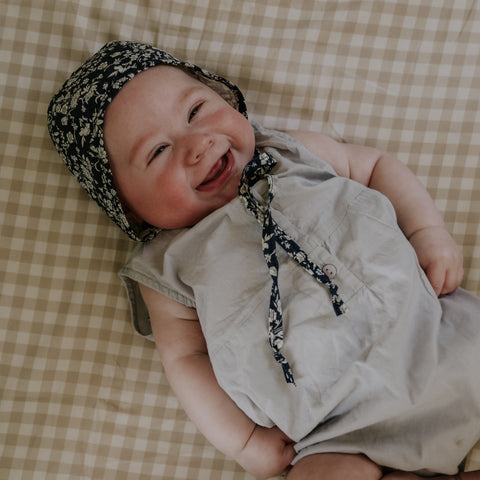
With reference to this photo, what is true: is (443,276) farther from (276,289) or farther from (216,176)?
(216,176)

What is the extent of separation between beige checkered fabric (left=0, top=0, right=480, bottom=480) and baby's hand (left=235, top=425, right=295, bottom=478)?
13cm

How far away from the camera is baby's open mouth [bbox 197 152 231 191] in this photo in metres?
1.18

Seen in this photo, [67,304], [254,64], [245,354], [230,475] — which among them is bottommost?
[230,475]

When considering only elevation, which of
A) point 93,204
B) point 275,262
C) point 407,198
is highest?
point 407,198

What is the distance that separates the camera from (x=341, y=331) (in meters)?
1.13

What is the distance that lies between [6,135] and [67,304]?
41 centimetres

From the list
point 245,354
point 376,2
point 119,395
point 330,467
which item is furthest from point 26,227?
point 376,2

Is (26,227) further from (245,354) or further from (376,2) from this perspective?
(376,2)

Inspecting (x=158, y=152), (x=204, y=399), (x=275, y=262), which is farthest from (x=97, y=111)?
(x=204, y=399)

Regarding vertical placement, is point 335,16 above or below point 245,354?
above

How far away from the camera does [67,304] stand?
4.45 feet

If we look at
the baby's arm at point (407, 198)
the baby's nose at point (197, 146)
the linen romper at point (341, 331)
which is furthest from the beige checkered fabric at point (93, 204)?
the baby's nose at point (197, 146)

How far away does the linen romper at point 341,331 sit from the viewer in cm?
111

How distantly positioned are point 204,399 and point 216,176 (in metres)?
0.46
